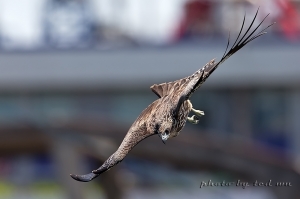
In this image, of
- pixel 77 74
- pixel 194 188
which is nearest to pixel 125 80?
pixel 77 74

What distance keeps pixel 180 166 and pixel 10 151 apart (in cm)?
148

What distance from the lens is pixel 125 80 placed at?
39.4ft

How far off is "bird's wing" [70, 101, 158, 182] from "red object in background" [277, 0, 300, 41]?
30.4 feet

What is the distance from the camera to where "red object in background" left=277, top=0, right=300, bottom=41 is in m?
10.6

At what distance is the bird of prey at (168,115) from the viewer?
1046 mm

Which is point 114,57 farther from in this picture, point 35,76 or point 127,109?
point 127,109

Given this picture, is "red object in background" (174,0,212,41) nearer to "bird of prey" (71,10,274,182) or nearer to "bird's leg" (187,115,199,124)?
"bird's leg" (187,115,199,124)

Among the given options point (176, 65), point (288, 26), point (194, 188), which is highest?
point (288, 26)


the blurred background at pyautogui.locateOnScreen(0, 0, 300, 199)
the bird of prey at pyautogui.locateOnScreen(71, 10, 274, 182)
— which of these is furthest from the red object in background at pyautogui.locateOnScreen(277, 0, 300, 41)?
the bird of prey at pyautogui.locateOnScreen(71, 10, 274, 182)

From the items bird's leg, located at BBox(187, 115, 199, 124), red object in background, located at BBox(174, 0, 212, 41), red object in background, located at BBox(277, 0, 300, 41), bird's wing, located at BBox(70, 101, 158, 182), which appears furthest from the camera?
red object in background, located at BBox(174, 0, 212, 41)

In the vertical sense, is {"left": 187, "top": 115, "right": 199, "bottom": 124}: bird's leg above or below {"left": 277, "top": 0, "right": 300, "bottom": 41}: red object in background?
below

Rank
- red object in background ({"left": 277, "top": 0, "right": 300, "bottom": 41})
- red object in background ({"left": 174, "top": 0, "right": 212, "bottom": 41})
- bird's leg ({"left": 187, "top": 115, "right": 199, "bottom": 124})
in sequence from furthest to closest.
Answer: red object in background ({"left": 174, "top": 0, "right": 212, "bottom": 41}) < red object in background ({"left": 277, "top": 0, "right": 300, "bottom": 41}) < bird's leg ({"left": 187, "top": 115, "right": 199, "bottom": 124})

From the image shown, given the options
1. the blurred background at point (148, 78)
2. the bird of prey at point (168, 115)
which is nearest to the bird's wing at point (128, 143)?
the bird of prey at point (168, 115)

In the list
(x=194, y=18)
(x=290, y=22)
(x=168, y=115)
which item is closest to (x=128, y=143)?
(x=168, y=115)
